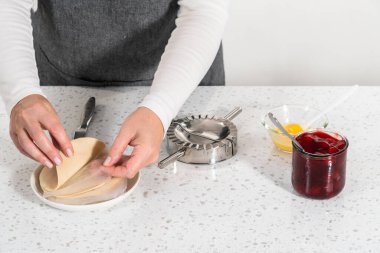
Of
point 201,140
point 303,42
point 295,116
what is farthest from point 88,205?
point 303,42

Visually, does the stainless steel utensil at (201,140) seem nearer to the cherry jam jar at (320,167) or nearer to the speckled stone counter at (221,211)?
the speckled stone counter at (221,211)

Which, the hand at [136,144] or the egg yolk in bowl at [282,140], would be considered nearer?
the hand at [136,144]

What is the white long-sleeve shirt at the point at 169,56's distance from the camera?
1380 millimetres

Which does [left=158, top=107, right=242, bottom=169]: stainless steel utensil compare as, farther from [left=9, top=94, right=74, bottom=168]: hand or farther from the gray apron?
the gray apron

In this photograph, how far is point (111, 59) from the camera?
1741 millimetres

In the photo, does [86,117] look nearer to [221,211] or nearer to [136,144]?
[136,144]

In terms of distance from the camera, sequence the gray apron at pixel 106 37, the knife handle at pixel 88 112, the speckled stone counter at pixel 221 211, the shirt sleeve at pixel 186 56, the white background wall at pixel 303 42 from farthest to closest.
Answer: the white background wall at pixel 303 42, the gray apron at pixel 106 37, the knife handle at pixel 88 112, the shirt sleeve at pixel 186 56, the speckled stone counter at pixel 221 211

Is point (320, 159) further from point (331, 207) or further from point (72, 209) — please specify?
point (72, 209)

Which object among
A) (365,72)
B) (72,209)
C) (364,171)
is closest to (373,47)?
(365,72)

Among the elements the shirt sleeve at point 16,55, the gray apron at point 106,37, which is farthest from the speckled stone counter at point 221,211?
the gray apron at point 106,37

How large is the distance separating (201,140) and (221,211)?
0.71 ft

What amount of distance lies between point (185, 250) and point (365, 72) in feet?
6.61

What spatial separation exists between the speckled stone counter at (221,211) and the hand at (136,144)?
7cm

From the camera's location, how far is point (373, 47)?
2879 mm
